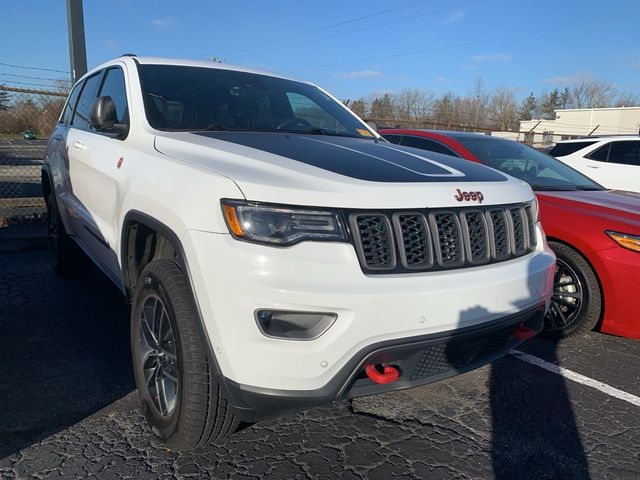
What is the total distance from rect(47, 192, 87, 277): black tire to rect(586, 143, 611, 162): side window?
803cm

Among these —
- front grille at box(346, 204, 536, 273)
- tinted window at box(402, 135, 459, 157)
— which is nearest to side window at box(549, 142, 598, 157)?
tinted window at box(402, 135, 459, 157)

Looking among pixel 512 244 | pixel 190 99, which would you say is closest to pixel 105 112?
pixel 190 99

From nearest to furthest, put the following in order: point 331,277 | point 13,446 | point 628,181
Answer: point 331,277 < point 13,446 < point 628,181

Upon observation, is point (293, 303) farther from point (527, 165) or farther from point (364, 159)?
point (527, 165)

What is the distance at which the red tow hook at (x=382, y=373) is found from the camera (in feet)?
6.93

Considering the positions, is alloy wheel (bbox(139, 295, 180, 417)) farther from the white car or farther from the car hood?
the white car

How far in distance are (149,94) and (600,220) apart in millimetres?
3137

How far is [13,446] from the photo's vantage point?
2498mm

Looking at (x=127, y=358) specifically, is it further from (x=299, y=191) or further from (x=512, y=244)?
(x=512, y=244)

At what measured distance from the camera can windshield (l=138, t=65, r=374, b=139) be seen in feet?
10.5

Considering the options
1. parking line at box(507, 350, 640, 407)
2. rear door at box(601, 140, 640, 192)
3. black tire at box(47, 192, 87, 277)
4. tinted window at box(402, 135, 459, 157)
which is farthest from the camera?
rear door at box(601, 140, 640, 192)

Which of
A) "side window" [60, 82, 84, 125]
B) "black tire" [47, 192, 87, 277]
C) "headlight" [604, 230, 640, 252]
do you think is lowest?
"black tire" [47, 192, 87, 277]

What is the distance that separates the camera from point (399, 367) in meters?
2.17

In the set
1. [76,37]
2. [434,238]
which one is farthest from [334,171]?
[76,37]
